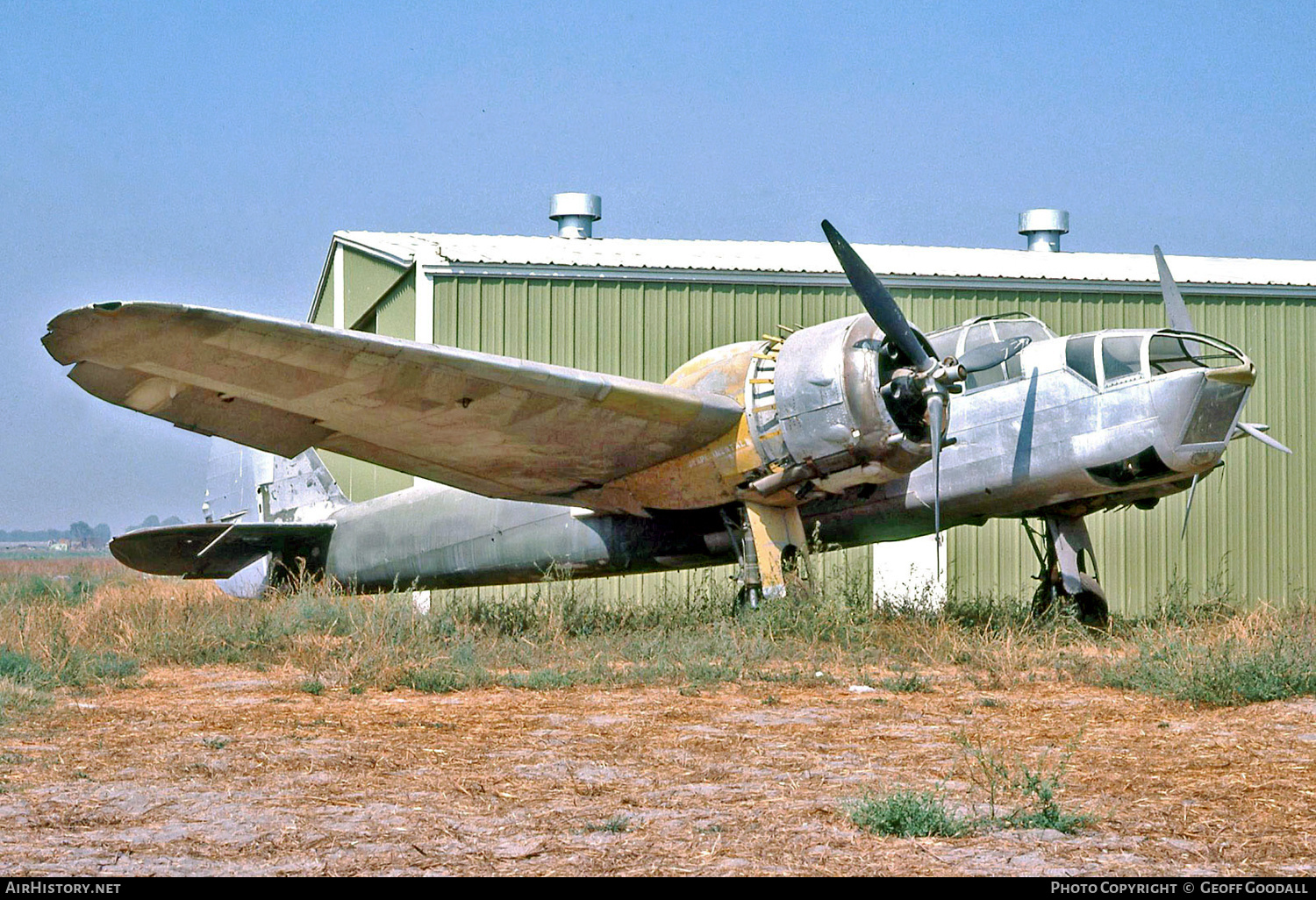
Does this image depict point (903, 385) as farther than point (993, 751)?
Yes

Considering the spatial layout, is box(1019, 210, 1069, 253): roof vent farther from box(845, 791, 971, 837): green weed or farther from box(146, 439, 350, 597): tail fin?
box(845, 791, 971, 837): green weed

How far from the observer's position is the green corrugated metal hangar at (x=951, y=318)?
16.0m

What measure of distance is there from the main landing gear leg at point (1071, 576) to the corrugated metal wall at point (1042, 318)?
12.7ft

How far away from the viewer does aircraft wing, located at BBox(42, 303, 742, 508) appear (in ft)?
28.1

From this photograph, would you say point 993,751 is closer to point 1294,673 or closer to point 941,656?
point 1294,673

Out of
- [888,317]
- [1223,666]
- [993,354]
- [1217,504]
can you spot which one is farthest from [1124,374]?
[1217,504]

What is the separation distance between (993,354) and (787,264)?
243 inches

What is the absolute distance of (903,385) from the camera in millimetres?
10086

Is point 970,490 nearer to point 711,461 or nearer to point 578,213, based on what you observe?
point 711,461

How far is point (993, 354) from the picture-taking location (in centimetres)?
1102

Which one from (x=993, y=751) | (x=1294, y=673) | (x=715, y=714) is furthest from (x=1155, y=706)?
(x=715, y=714)

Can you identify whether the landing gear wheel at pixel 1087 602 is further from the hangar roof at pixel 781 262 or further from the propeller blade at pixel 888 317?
the hangar roof at pixel 781 262

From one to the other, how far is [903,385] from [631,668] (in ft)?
10.1

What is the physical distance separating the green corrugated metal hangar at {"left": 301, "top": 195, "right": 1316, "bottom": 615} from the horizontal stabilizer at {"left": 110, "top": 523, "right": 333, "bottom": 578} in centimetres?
274
